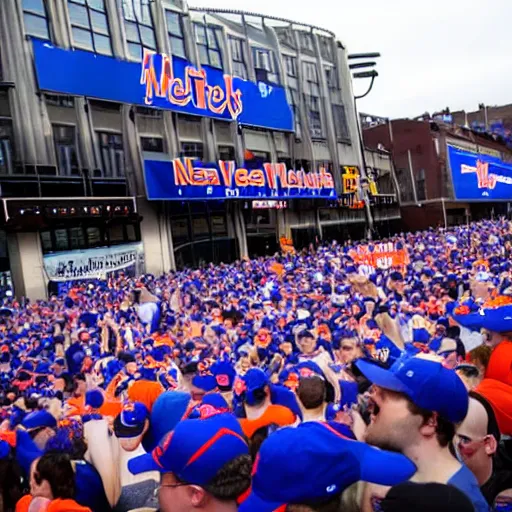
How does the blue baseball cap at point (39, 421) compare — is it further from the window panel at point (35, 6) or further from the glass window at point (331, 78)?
the glass window at point (331, 78)

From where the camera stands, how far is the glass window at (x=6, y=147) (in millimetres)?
18656

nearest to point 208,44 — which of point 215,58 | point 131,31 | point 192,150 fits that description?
point 215,58

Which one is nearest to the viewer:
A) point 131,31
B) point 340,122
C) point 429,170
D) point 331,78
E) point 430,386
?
point 430,386

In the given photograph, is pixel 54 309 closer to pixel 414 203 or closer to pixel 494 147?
pixel 414 203

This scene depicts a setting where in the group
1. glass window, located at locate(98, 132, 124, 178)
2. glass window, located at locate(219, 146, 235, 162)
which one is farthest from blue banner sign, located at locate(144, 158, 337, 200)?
glass window, located at locate(98, 132, 124, 178)

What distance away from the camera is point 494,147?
49.8 metres

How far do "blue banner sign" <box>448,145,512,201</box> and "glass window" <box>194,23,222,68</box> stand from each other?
17838 millimetres

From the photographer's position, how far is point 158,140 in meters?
23.8

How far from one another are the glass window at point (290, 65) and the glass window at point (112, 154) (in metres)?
11.6

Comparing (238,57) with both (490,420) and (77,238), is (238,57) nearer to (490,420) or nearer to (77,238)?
(77,238)

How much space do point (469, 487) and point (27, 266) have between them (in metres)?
18.0

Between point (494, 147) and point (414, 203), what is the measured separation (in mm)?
15295

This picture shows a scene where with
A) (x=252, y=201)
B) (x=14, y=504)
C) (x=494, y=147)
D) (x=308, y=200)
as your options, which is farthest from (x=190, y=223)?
(x=494, y=147)

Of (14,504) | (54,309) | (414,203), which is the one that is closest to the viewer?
(14,504)
